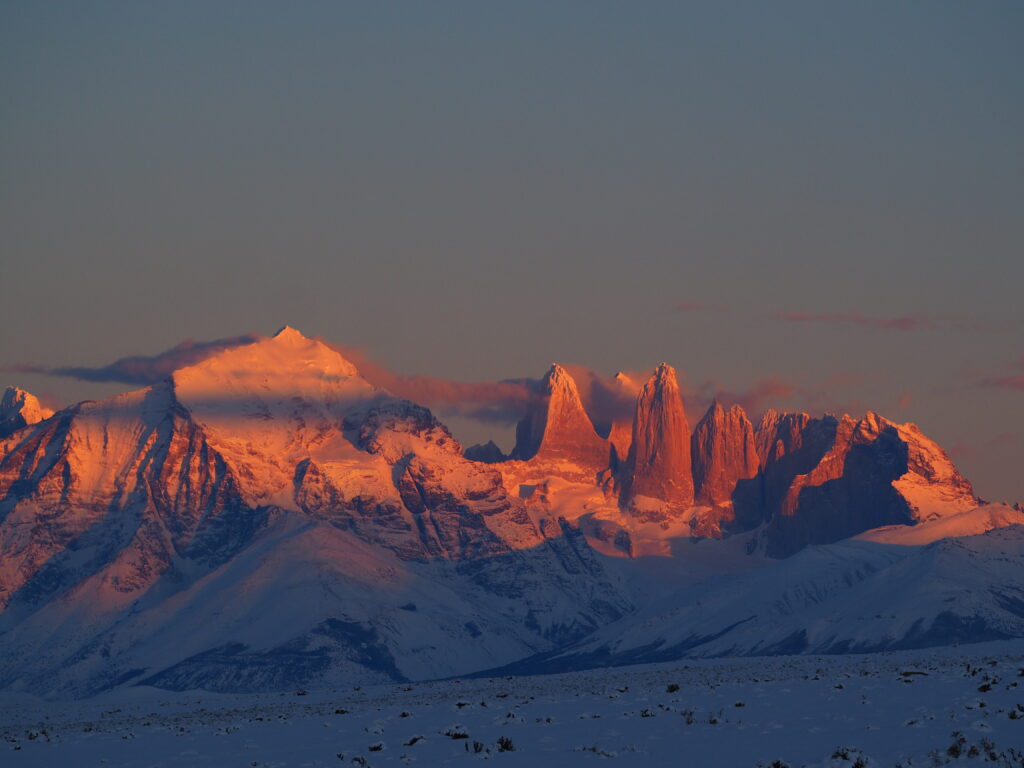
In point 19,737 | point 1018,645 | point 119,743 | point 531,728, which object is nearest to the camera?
point 531,728

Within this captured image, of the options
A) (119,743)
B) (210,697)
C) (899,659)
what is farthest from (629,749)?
(210,697)

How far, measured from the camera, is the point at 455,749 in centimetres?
6812

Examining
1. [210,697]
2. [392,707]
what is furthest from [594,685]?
[210,697]

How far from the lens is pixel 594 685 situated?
107875mm

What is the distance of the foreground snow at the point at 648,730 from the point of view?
203ft

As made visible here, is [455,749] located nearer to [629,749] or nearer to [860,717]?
[629,749]

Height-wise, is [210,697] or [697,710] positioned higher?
[697,710]

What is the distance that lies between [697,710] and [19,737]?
34.9 metres

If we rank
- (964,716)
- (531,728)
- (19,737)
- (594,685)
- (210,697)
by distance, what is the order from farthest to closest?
(210,697)
(594,685)
(19,737)
(531,728)
(964,716)

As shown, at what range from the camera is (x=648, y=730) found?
2741 inches

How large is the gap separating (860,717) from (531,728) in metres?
13.4

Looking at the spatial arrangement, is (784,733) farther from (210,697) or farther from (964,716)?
(210,697)

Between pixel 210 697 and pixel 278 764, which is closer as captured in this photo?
pixel 278 764

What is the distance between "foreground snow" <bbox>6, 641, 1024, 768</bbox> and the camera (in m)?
61.8
